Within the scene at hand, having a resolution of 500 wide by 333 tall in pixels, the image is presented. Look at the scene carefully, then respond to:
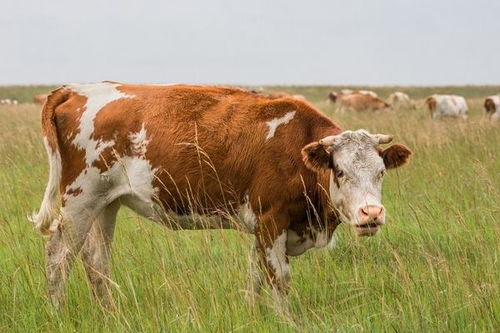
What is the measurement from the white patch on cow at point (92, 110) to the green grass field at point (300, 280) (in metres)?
0.82

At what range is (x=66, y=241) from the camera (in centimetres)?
531

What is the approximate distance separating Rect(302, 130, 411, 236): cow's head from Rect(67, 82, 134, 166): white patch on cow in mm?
1707

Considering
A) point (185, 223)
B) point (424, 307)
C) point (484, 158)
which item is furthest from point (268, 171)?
point (484, 158)

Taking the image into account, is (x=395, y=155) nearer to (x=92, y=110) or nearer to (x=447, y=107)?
(x=92, y=110)

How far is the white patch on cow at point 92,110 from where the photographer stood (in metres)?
5.32

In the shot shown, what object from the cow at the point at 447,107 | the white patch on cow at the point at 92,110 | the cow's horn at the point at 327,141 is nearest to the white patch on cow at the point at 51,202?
the white patch on cow at the point at 92,110

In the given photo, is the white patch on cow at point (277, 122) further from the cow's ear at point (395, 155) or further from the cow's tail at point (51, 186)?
the cow's tail at point (51, 186)

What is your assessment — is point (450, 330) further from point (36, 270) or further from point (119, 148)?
point (36, 270)

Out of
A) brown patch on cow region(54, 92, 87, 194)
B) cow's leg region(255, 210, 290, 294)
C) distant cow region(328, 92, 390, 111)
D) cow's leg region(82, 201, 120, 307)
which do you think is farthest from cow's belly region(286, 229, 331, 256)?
distant cow region(328, 92, 390, 111)

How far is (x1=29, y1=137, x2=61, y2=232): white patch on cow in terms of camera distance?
17.4 ft

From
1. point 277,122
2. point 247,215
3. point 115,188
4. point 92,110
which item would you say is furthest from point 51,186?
point 277,122

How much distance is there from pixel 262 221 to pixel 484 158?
6.74m

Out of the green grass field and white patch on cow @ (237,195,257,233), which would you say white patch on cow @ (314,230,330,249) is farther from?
white patch on cow @ (237,195,257,233)

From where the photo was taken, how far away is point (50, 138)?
5387mm
